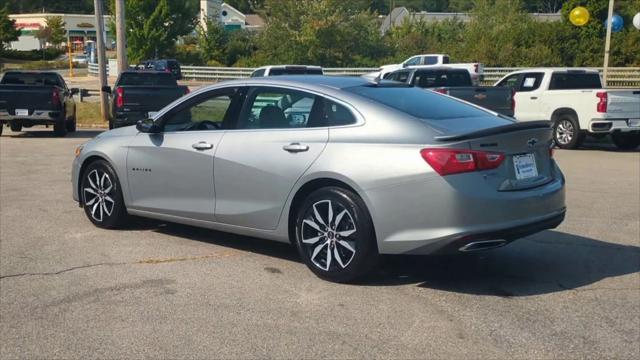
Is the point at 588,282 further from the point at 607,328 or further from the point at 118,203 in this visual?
the point at 118,203

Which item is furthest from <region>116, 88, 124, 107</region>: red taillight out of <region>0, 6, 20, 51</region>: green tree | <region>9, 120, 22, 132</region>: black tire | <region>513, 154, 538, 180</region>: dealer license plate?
<region>0, 6, 20, 51</region>: green tree

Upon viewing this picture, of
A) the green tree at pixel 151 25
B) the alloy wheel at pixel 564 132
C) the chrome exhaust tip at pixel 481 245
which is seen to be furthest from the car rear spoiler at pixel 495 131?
the green tree at pixel 151 25

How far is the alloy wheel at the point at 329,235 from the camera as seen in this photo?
6176mm

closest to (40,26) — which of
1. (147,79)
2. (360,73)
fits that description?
(360,73)

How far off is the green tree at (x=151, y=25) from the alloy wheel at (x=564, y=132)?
145 feet

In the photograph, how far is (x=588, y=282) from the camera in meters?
6.46

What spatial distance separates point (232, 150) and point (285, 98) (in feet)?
2.19

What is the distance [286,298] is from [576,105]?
44.0ft

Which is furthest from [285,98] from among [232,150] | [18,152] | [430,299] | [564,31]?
[564,31]

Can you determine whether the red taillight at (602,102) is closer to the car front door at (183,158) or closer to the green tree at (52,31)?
the car front door at (183,158)

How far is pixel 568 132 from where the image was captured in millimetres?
18078

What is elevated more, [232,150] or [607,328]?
[232,150]

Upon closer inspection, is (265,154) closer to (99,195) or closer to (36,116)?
(99,195)

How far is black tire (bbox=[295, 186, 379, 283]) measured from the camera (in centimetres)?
606
